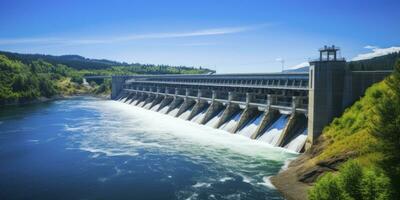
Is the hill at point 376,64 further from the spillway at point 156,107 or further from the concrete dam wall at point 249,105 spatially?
the spillway at point 156,107

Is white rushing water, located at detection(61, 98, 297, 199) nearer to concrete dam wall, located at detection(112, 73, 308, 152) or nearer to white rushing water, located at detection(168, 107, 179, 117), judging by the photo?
concrete dam wall, located at detection(112, 73, 308, 152)

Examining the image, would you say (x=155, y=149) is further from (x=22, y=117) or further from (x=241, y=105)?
(x=22, y=117)

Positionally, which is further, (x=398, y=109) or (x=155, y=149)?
(x=155, y=149)

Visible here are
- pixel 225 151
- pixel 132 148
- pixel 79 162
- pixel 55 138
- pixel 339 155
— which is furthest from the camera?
pixel 55 138

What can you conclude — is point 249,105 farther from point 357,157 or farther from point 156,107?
point 156,107

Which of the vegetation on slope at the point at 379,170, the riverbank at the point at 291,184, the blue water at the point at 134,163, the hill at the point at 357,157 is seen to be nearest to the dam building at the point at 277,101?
the hill at the point at 357,157

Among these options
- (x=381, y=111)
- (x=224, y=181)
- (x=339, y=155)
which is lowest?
(x=224, y=181)

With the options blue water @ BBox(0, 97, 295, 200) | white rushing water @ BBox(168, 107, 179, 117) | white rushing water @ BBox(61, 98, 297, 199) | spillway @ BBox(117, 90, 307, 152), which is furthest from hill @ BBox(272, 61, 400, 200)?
white rushing water @ BBox(168, 107, 179, 117)

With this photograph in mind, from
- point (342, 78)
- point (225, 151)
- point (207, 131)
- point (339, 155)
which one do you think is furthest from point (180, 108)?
point (339, 155)

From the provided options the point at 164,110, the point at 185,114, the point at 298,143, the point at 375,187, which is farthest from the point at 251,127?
the point at 164,110
